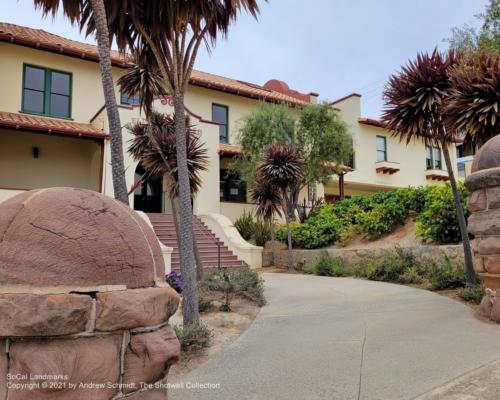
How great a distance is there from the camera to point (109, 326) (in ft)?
7.13

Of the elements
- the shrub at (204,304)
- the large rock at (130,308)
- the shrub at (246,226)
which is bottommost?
the shrub at (204,304)

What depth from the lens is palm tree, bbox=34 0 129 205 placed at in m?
5.66

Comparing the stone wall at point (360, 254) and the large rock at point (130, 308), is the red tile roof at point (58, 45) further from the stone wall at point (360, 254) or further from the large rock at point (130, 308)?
the large rock at point (130, 308)

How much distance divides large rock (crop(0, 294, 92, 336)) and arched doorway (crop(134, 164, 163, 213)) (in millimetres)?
16555

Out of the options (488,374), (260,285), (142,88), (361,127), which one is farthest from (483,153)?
(361,127)

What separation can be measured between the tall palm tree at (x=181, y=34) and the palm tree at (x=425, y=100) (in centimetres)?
406

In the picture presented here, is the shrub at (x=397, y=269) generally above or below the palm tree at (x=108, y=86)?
below

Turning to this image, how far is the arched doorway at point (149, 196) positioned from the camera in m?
18.4

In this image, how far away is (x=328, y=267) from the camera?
510 inches

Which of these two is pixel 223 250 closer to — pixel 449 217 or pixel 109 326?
pixel 449 217

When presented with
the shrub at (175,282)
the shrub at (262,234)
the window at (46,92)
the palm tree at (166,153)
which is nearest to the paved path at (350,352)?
the shrub at (175,282)

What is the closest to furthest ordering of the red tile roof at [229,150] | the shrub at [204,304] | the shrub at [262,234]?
the shrub at [204,304]
the shrub at [262,234]
the red tile roof at [229,150]

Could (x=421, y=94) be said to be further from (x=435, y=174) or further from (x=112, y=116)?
(x=435, y=174)

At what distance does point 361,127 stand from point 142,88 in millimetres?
19160
